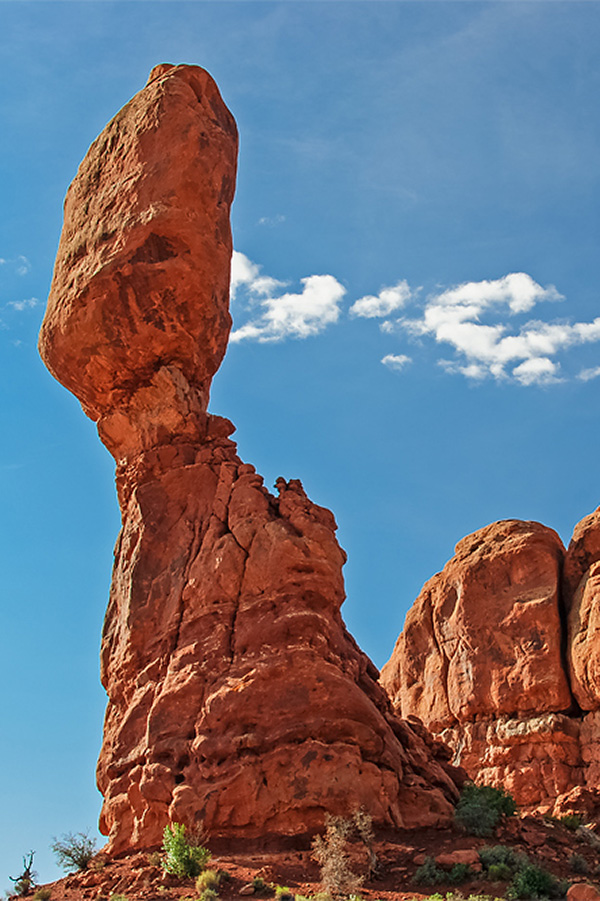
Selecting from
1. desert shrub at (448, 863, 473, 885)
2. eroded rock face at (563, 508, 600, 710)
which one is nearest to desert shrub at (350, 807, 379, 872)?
desert shrub at (448, 863, 473, 885)

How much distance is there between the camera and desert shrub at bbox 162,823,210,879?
1598 centimetres

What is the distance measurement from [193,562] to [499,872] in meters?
8.27

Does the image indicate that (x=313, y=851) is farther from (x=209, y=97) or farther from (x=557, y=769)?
(x=209, y=97)

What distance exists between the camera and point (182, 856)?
16.1 metres

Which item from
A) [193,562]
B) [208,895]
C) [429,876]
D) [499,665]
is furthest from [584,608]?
[208,895]

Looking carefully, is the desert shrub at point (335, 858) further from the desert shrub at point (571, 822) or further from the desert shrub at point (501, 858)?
the desert shrub at point (571, 822)

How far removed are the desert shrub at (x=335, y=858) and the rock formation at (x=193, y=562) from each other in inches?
19.6

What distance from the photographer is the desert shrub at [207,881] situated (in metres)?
15.3

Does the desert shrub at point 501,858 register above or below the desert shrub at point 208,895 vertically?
above

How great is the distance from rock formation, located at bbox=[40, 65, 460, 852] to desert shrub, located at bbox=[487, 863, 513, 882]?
231cm

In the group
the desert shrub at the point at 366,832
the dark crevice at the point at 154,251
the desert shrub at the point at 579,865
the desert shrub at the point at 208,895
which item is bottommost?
the desert shrub at the point at 208,895

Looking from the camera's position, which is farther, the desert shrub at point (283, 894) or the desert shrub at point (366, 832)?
the desert shrub at point (366, 832)

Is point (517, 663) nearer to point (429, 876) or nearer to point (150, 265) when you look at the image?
point (429, 876)

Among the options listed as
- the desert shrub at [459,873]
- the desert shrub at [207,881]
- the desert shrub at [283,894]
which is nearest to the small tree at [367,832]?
the desert shrub at [459,873]
